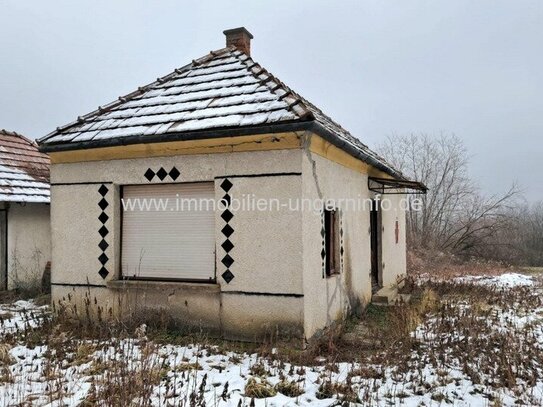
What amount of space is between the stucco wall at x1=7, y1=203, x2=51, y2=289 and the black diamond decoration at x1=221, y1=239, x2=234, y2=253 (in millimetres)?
7068

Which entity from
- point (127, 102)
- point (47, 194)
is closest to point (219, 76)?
point (127, 102)

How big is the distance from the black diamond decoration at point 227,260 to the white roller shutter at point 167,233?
0.86 ft

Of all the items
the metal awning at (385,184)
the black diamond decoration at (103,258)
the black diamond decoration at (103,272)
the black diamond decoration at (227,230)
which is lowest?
the black diamond decoration at (103,272)

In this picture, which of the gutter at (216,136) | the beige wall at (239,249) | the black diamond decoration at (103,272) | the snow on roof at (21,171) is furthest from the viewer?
the snow on roof at (21,171)

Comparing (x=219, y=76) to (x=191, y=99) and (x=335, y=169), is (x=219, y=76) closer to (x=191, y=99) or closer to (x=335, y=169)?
(x=191, y=99)

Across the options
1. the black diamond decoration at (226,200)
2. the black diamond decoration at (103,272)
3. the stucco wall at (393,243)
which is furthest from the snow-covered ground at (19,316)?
the stucco wall at (393,243)

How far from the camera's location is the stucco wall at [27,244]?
10.7 metres

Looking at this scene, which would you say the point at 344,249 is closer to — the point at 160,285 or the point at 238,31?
the point at 160,285

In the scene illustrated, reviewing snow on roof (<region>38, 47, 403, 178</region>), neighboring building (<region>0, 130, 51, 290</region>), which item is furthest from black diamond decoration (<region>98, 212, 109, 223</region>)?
neighboring building (<region>0, 130, 51, 290</region>)

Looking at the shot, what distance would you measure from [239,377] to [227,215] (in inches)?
93.3

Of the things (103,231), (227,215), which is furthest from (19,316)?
(227,215)

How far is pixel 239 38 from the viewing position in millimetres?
9258

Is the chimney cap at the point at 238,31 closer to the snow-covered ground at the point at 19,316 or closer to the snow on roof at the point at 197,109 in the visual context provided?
the snow on roof at the point at 197,109

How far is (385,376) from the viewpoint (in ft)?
15.7
